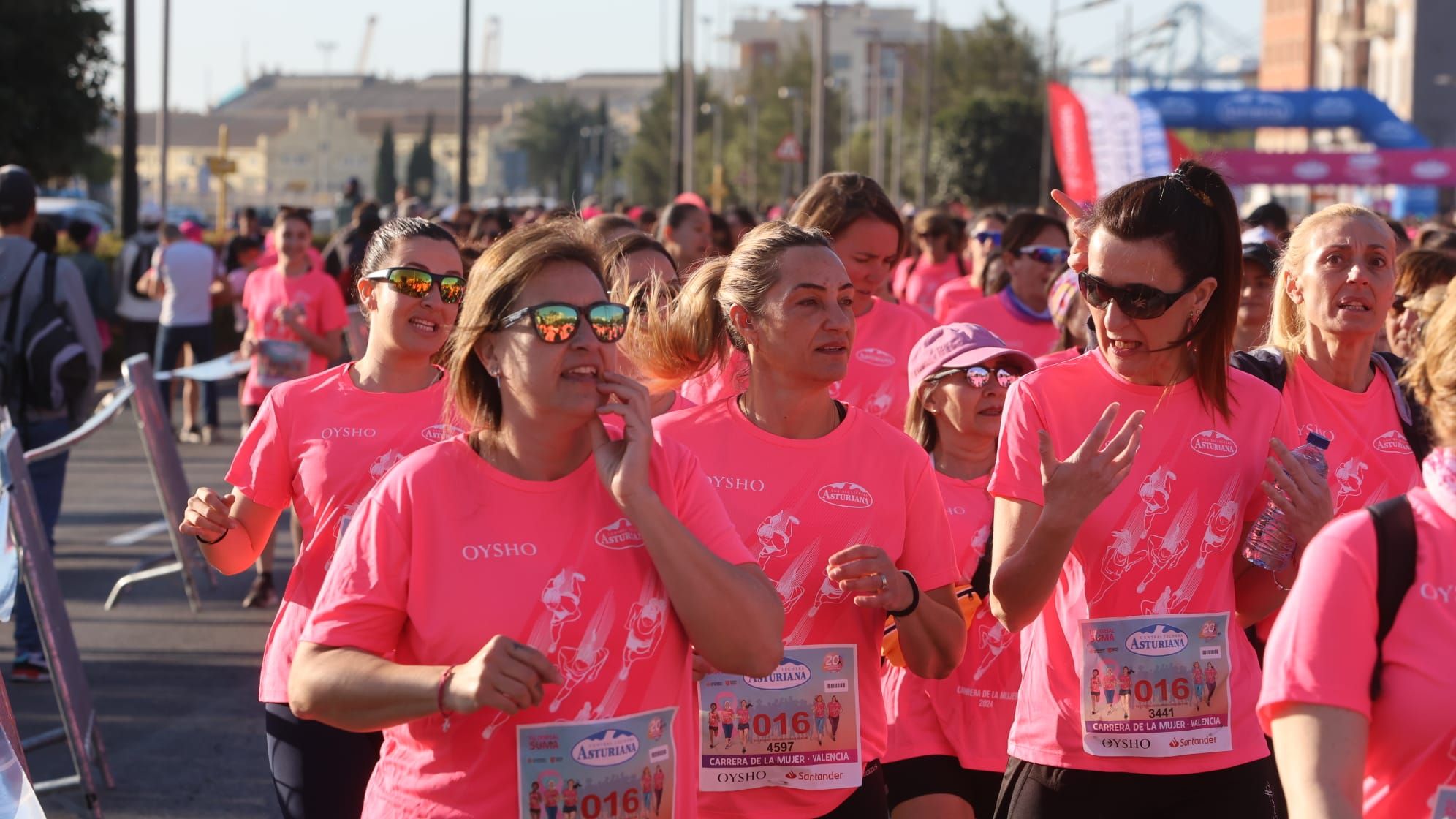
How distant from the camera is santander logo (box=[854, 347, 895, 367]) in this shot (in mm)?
6371

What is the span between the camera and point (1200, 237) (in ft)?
12.2

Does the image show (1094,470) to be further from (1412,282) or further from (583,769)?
(1412,282)

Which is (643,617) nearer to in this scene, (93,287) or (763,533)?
(763,533)

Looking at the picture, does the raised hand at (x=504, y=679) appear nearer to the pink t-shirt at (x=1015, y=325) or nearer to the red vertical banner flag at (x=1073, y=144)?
the pink t-shirt at (x=1015, y=325)

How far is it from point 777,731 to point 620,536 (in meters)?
A: 0.96

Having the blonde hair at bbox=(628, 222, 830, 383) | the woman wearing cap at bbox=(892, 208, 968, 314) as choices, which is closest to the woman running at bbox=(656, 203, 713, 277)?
the woman wearing cap at bbox=(892, 208, 968, 314)

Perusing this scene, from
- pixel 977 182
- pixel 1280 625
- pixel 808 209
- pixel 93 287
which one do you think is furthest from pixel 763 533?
pixel 977 182

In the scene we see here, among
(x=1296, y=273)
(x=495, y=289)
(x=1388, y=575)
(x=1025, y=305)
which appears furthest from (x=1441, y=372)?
(x=1025, y=305)

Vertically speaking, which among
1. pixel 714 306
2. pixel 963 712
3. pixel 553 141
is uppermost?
pixel 553 141

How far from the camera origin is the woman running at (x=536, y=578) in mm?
2955

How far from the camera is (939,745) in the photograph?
15.1ft

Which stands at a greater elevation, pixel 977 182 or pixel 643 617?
pixel 977 182

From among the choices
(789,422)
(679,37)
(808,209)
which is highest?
(679,37)

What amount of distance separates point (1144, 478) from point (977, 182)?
60029 mm
